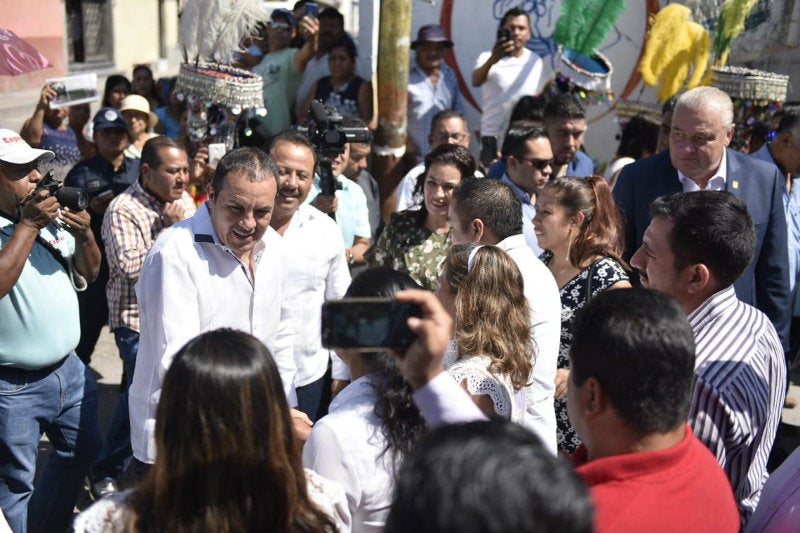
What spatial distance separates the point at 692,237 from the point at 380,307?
1336mm

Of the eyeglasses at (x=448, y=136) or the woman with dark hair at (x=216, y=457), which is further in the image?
the eyeglasses at (x=448, y=136)

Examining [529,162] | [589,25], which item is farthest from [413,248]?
[589,25]

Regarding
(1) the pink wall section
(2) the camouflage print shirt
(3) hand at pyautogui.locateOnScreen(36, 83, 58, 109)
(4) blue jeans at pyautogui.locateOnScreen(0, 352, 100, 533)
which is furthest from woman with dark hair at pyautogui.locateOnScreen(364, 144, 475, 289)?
(1) the pink wall section

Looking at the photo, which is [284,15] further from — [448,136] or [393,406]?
[393,406]

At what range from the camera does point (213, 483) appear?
5.63ft

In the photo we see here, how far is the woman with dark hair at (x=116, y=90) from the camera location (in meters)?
7.52

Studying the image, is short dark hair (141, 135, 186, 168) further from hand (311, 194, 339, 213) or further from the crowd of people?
hand (311, 194, 339, 213)

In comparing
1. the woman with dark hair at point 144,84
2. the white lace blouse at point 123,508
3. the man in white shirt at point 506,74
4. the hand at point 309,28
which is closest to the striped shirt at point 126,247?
the white lace blouse at point 123,508

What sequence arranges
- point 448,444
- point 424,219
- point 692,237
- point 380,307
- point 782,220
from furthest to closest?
point 424,219
point 782,220
point 692,237
point 380,307
point 448,444

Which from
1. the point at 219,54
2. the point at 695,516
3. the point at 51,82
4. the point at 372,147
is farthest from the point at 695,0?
the point at 695,516

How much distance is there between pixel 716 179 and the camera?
414 cm

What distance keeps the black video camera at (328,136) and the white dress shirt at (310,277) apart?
509 mm

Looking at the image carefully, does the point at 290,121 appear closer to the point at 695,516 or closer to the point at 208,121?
the point at 208,121

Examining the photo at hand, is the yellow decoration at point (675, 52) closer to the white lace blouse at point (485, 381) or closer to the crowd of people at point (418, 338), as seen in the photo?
the crowd of people at point (418, 338)
